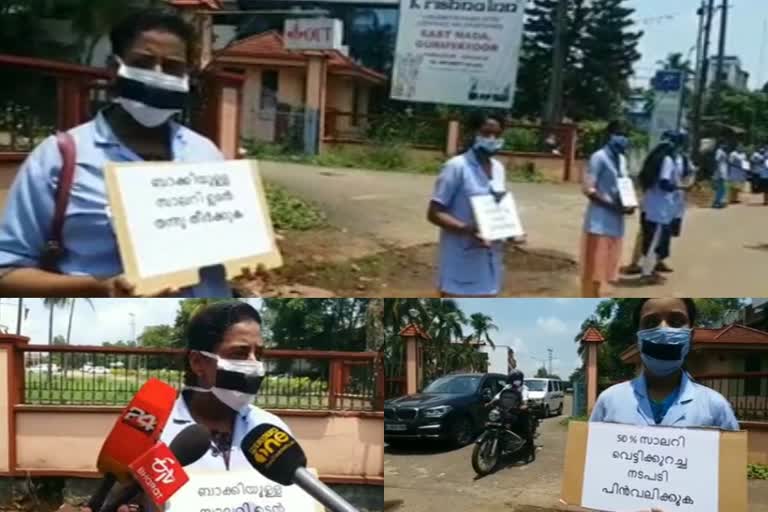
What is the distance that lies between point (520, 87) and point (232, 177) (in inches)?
38.4

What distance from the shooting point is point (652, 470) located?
A: 10.9ft

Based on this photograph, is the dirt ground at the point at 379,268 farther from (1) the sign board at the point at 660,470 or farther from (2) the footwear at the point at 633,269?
(1) the sign board at the point at 660,470

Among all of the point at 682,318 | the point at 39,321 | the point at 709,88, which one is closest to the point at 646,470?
the point at 682,318

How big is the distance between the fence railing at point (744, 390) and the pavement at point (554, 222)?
45cm

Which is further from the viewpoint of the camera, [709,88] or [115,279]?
[709,88]

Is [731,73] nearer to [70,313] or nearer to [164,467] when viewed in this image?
[164,467]

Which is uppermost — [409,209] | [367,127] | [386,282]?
[367,127]

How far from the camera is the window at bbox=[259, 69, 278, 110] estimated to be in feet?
10.1

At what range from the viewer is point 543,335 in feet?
12.2

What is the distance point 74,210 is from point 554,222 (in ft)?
5.12

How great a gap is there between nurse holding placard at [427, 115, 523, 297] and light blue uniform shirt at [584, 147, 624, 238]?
0.27 metres

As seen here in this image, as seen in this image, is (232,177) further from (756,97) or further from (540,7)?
(756,97)

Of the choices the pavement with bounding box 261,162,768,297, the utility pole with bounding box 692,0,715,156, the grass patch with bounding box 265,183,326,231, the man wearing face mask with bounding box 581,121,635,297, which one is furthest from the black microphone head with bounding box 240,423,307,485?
→ the utility pole with bounding box 692,0,715,156

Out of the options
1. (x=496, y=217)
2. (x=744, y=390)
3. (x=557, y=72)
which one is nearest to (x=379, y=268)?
(x=496, y=217)
